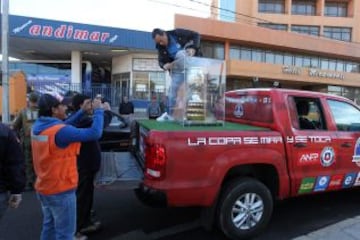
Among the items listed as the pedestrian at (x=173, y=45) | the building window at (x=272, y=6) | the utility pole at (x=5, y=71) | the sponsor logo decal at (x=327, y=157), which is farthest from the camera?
the building window at (x=272, y=6)

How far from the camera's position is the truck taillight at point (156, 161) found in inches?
175

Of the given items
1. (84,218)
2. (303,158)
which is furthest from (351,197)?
(84,218)

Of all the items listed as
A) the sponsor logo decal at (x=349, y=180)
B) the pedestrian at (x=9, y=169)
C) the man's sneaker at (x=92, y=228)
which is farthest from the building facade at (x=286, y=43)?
the pedestrian at (x=9, y=169)

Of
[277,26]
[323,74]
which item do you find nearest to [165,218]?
[323,74]

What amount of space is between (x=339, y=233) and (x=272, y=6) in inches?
2086

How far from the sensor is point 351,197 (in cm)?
709

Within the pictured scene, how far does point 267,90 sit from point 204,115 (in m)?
0.86

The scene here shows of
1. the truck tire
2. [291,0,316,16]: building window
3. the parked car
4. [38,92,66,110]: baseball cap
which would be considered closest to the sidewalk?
the truck tire

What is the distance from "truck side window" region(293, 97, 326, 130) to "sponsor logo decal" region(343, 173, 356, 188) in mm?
777

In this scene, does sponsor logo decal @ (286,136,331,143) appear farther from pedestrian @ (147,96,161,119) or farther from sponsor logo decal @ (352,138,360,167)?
pedestrian @ (147,96,161,119)

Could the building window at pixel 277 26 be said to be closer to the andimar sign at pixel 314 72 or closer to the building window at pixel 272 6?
the building window at pixel 272 6

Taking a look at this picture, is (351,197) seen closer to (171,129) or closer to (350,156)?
(350,156)

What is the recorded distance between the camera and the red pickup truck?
4.54 meters

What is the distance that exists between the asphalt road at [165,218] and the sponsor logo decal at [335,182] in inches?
18.3
